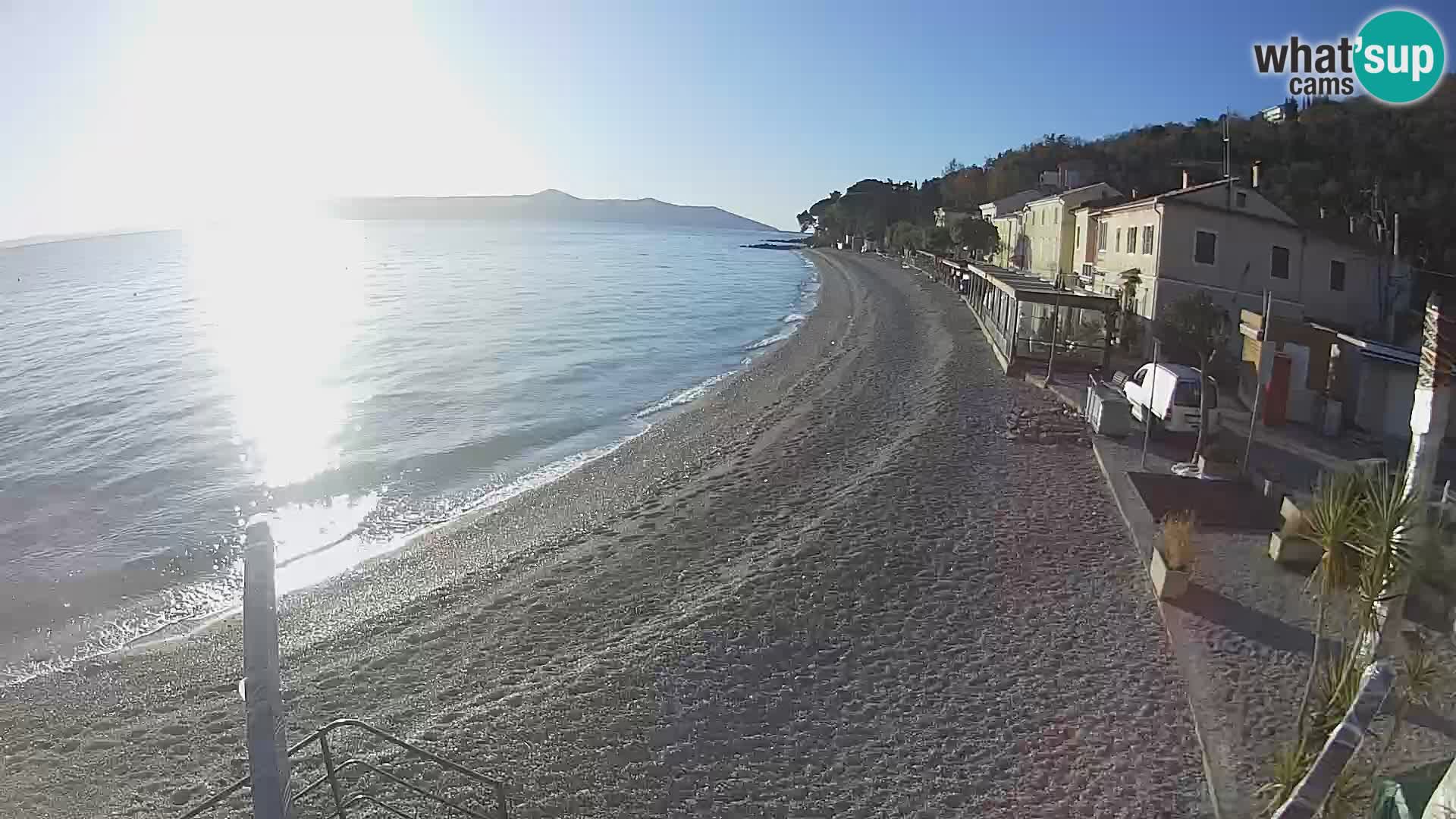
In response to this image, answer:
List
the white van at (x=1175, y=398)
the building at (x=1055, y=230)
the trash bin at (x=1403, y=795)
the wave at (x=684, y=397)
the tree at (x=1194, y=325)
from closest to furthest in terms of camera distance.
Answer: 1. the trash bin at (x=1403, y=795)
2. the white van at (x=1175, y=398)
3. the tree at (x=1194, y=325)
4. the wave at (x=684, y=397)
5. the building at (x=1055, y=230)

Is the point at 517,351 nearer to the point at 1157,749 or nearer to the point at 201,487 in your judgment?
the point at 201,487

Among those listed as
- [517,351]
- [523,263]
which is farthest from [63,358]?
[523,263]

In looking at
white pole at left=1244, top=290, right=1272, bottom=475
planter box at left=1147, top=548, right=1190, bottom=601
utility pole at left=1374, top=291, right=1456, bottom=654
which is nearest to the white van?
white pole at left=1244, top=290, right=1272, bottom=475

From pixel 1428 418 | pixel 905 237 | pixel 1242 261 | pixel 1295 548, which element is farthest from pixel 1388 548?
pixel 905 237

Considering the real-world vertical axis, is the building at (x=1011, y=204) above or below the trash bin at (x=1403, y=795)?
above

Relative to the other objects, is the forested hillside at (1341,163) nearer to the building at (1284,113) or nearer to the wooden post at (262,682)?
the building at (1284,113)

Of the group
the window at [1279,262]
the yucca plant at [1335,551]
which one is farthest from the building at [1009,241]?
the yucca plant at [1335,551]
